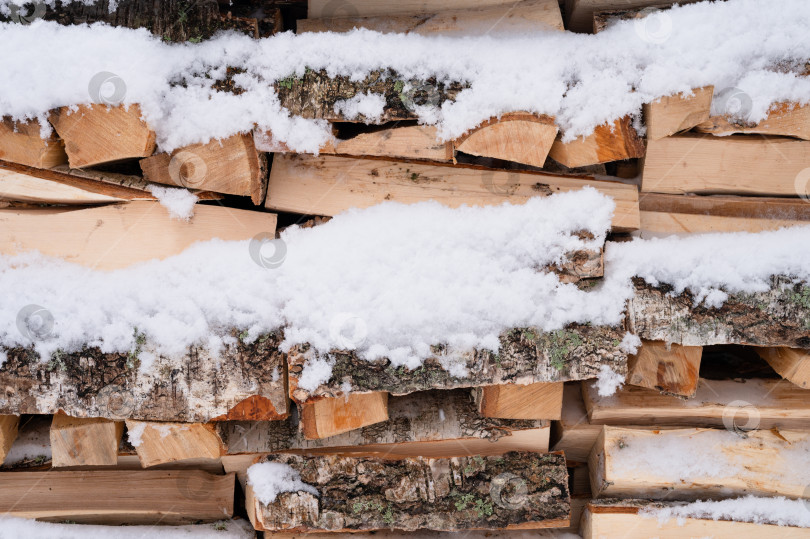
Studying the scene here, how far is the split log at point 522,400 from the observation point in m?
2.04

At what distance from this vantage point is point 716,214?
204 centimetres

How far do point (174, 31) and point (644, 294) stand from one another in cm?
174

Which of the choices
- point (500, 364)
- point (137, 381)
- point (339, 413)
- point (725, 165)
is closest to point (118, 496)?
point (137, 381)

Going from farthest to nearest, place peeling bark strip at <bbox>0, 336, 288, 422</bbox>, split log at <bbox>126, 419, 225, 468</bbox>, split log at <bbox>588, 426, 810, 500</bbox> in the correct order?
split log at <bbox>588, 426, 810, 500</bbox>
split log at <bbox>126, 419, 225, 468</bbox>
peeling bark strip at <bbox>0, 336, 288, 422</bbox>

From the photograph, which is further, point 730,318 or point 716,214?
point 716,214

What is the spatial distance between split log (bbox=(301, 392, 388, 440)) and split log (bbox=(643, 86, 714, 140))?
1244 millimetres

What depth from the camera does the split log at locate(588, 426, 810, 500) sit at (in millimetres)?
2111

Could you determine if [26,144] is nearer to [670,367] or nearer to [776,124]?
[670,367]

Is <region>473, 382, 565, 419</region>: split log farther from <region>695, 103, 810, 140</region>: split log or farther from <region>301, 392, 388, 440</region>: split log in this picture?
<region>695, 103, 810, 140</region>: split log

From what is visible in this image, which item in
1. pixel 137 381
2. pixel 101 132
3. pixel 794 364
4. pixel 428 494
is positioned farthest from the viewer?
pixel 428 494

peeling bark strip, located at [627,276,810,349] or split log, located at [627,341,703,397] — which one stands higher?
peeling bark strip, located at [627,276,810,349]

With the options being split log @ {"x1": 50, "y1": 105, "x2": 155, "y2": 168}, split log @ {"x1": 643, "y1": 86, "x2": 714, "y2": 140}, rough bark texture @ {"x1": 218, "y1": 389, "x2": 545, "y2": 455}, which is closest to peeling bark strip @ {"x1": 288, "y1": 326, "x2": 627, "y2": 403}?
rough bark texture @ {"x1": 218, "y1": 389, "x2": 545, "y2": 455}

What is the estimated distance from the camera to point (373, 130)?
187 centimetres

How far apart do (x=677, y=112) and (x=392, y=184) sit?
93 centimetres
